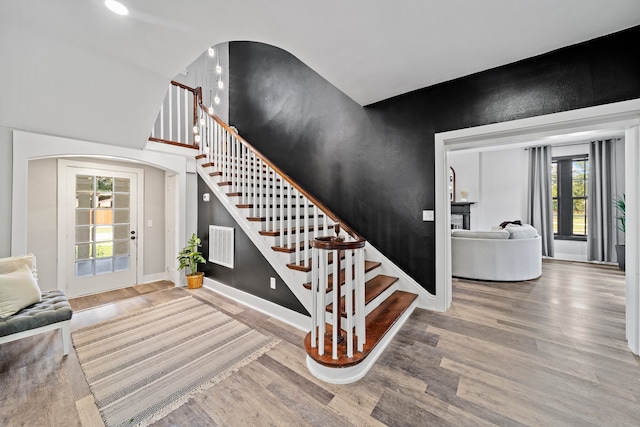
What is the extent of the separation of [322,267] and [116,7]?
8.09ft

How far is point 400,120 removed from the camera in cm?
318

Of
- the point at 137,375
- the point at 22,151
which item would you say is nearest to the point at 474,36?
the point at 137,375

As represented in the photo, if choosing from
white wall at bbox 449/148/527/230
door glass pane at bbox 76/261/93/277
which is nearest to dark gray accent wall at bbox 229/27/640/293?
door glass pane at bbox 76/261/93/277

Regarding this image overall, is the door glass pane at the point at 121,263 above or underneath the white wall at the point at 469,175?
underneath

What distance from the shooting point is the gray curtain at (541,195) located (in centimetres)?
590

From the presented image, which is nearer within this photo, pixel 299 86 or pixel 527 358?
pixel 527 358

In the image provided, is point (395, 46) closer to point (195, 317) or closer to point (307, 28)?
point (307, 28)

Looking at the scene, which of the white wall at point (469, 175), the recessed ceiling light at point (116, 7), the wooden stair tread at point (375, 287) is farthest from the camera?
the white wall at point (469, 175)

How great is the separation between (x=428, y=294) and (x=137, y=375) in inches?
117

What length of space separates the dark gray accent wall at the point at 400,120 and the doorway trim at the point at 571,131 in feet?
0.28

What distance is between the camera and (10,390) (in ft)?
5.64

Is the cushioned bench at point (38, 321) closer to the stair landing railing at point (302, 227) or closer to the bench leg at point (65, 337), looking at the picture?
the bench leg at point (65, 337)

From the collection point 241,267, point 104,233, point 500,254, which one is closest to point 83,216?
point 104,233

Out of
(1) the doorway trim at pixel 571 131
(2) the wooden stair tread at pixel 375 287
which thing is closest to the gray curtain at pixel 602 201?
(1) the doorway trim at pixel 571 131
